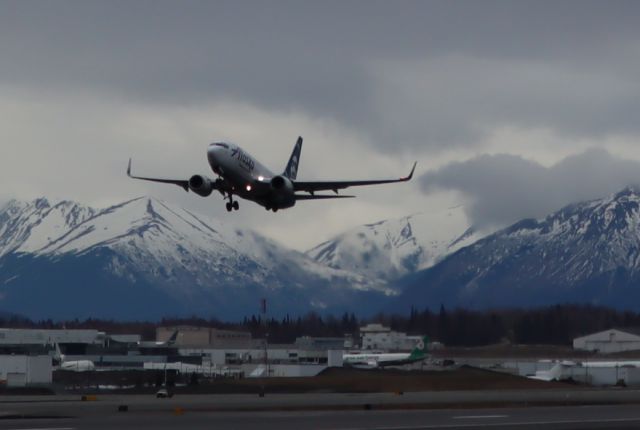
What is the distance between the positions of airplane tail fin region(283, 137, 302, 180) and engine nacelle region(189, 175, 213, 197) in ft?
71.8

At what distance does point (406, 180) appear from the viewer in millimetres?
91688

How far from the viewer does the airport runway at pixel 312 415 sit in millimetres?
62675

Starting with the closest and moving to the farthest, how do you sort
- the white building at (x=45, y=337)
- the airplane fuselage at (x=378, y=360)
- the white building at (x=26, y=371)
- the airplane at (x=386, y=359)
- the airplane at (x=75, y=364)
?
the white building at (x=26, y=371)
the airplane at (x=75, y=364)
the airplane fuselage at (x=378, y=360)
the airplane at (x=386, y=359)
the white building at (x=45, y=337)

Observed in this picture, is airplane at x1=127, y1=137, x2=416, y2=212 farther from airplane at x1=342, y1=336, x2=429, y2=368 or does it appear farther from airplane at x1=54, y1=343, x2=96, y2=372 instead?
airplane at x1=342, y1=336, x2=429, y2=368

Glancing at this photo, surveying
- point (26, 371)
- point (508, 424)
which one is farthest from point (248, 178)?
point (26, 371)

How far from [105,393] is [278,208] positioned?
98.0 feet

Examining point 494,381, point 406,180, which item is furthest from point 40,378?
point 406,180

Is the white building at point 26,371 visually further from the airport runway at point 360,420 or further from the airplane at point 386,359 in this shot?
the airport runway at point 360,420

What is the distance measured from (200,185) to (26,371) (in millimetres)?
48529

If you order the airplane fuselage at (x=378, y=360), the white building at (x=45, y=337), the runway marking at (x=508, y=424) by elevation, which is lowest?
the runway marking at (x=508, y=424)

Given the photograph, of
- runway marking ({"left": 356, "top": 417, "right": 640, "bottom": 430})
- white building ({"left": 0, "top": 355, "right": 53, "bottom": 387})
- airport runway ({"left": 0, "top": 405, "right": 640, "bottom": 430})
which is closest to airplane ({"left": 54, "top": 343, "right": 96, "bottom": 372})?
white building ({"left": 0, "top": 355, "right": 53, "bottom": 387})

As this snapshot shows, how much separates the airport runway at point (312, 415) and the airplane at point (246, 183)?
1370 centimetres

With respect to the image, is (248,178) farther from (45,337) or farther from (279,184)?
(45,337)

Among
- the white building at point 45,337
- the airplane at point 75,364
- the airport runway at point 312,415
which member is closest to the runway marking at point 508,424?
the airport runway at point 312,415
